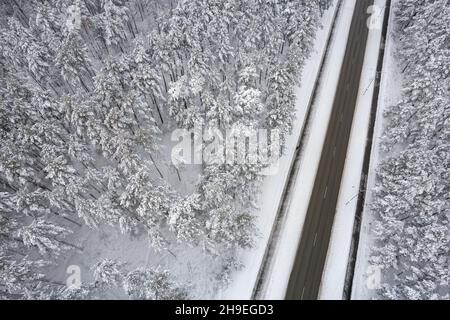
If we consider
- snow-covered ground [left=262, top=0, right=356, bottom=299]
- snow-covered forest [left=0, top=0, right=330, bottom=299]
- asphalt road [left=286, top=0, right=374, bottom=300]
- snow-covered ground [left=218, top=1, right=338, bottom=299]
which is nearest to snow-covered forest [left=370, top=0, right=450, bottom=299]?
snow-covered forest [left=0, top=0, right=330, bottom=299]

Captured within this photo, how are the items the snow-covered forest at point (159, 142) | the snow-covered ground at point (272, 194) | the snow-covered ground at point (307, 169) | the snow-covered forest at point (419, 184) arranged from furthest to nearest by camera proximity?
the snow-covered ground at point (307, 169) < the snow-covered ground at point (272, 194) < the snow-covered forest at point (159, 142) < the snow-covered forest at point (419, 184)

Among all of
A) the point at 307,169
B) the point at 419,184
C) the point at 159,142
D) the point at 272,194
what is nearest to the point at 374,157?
the point at 307,169

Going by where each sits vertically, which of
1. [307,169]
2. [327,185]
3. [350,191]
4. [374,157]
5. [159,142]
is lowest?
[350,191]

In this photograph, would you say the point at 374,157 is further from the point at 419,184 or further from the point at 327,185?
the point at 419,184

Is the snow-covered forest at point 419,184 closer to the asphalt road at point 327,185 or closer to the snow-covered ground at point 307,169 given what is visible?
the asphalt road at point 327,185

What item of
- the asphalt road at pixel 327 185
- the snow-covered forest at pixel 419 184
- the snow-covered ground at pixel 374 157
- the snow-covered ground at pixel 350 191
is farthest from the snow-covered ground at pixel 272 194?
the snow-covered forest at pixel 419 184
